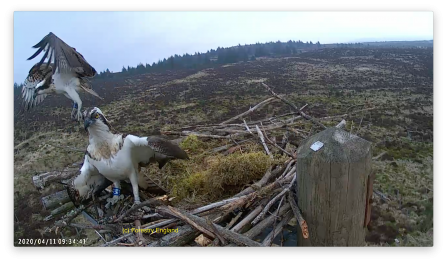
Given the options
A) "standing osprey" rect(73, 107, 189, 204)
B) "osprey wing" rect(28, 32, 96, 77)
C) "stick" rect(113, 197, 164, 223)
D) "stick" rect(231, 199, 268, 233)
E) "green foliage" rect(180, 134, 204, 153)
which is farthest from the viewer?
"green foliage" rect(180, 134, 204, 153)

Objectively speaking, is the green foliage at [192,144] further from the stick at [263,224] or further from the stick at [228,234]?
the stick at [263,224]

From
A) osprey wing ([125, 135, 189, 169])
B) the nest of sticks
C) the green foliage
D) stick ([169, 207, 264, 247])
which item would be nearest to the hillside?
the nest of sticks

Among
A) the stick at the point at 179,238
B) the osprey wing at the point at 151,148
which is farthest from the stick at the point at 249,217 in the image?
the osprey wing at the point at 151,148

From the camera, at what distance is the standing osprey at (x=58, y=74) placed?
9.10 feet

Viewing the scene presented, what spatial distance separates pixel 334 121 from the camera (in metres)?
11.4

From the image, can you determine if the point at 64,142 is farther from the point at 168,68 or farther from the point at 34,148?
the point at 168,68

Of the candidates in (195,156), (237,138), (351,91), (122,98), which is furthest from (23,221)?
(351,91)

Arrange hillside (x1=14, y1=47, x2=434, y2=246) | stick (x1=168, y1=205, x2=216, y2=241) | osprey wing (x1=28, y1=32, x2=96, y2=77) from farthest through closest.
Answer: hillside (x1=14, y1=47, x2=434, y2=246) < osprey wing (x1=28, y1=32, x2=96, y2=77) < stick (x1=168, y1=205, x2=216, y2=241)

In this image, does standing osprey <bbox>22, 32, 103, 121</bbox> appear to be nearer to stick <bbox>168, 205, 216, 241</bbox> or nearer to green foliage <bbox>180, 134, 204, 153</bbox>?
stick <bbox>168, 205, 216, 241</bbox>

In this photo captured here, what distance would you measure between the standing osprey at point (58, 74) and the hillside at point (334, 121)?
4.39 ft

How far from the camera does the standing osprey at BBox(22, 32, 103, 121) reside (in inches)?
109

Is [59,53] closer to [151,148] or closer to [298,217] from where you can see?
[151,148]

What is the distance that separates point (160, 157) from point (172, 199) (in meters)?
0.51

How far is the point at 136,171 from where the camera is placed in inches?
125
